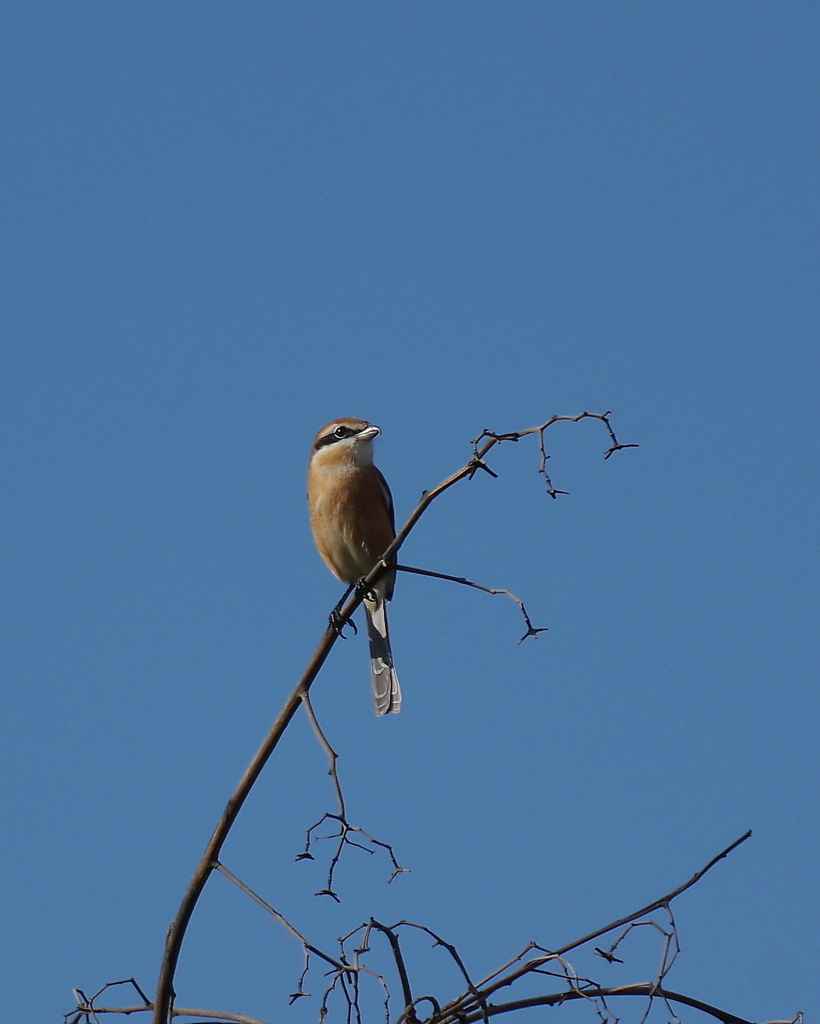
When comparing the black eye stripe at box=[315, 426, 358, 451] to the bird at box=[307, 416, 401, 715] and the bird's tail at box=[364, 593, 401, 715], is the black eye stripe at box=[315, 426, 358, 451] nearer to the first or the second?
the bird at box=[307, 416, 401, 715]

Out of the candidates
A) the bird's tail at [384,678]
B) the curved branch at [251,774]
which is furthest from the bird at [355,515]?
the curved branch at [251,774]

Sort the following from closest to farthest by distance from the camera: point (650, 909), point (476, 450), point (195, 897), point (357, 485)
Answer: point (195, 897) < point (650, 909) < point (476, 450) < point (357, 485)

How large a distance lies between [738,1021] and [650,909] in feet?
0.82

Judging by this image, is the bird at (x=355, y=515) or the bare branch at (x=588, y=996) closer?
the bare branch at (x=588, y=996)

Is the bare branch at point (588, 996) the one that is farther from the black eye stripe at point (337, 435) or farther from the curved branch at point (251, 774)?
the black eye stripe at point (337, 435)

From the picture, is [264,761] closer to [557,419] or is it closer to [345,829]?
[345,829]

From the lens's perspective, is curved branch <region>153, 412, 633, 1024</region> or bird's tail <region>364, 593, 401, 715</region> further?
bird's tail <region>364, 593, 401, 715</region>

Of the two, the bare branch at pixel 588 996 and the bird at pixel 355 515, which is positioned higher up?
the bird at pixel 355 515

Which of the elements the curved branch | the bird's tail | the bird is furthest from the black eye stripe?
the curved branch

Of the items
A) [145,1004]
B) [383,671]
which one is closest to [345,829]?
[145,1004]

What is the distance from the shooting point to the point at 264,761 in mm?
2203

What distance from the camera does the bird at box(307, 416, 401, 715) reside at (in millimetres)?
6402

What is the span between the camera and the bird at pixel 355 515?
6402 mm

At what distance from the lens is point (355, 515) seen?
6.39 meters
